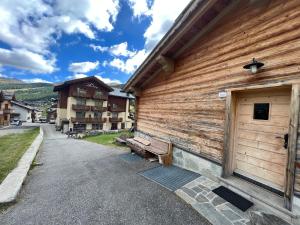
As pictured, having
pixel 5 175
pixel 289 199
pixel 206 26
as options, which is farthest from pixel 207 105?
pixel 5 175

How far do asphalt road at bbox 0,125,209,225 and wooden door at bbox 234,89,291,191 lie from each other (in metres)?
1.87

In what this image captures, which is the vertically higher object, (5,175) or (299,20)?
(299,20)

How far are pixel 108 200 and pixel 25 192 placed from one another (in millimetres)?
2380

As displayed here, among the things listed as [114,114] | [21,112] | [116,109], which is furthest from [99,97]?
[21,112]

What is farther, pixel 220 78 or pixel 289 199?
pixel 220 78

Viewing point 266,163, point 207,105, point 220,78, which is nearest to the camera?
point 266,163

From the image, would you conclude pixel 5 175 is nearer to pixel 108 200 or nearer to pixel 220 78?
pixel 108 200

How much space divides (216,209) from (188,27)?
5030 millimetres

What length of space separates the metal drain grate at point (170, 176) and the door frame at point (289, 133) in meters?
1.11

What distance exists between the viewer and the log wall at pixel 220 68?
3430 mm

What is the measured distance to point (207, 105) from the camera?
16.9 feet

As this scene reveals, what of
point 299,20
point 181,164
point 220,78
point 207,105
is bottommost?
point 181,164

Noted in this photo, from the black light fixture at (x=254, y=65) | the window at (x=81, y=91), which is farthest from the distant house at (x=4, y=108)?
the black light fixture at (x=254, y=65)

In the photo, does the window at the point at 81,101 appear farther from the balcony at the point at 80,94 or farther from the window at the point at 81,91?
the window at the point at 81,91
